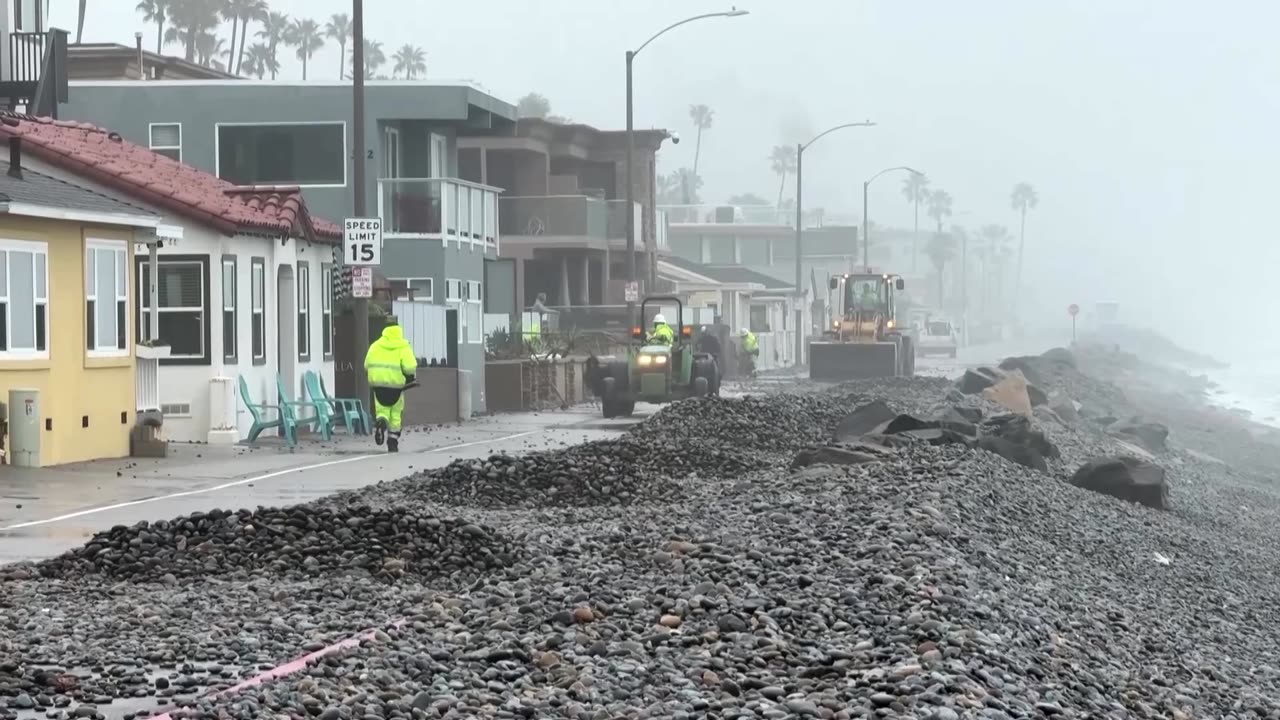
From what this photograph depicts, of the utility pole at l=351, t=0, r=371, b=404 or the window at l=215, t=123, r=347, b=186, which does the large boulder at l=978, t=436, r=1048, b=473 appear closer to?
the utility pole at l=351, t=0, r=371, b=404

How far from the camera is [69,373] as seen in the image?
23.7 m

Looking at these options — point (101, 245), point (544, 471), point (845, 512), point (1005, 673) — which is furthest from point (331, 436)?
point (1005, 673)

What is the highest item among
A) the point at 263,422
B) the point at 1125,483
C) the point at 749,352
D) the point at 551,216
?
the point at 551,216

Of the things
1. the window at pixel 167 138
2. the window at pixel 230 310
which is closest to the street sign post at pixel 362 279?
the window at pixel 230 310

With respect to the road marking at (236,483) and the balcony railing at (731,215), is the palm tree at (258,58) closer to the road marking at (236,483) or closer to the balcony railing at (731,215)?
the balcony railing at (731,215)

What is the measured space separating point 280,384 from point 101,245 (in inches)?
183

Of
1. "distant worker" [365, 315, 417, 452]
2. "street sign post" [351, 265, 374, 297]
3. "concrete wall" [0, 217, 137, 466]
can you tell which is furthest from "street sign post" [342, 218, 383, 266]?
"concrete wall" [0, 217, 137, 466]

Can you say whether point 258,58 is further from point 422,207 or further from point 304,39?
point 422,207

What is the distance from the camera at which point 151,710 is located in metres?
9.05

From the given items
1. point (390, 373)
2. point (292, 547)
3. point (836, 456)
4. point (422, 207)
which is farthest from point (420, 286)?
point (292, 547)

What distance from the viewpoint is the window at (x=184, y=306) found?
28484 mm

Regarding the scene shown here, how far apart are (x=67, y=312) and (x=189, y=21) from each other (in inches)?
3473

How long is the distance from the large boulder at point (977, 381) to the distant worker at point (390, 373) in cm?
2471

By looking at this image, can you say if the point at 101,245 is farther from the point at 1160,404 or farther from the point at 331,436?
the point at 1160,404
